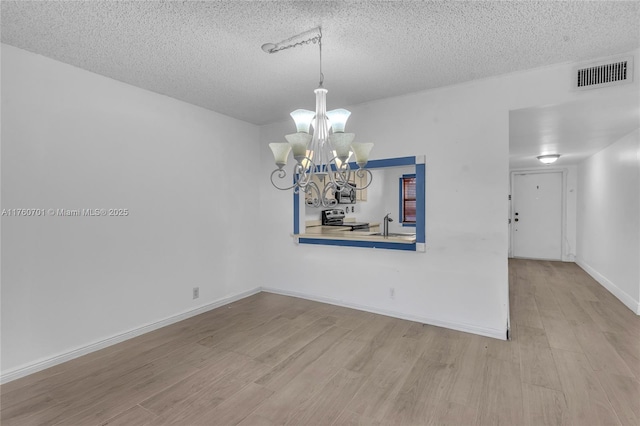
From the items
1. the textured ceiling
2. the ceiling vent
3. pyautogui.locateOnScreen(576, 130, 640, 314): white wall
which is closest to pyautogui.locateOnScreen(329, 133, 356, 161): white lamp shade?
the textured ceiling

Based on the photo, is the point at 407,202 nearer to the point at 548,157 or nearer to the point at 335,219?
the point at 335,219

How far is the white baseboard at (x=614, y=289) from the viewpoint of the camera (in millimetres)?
3737

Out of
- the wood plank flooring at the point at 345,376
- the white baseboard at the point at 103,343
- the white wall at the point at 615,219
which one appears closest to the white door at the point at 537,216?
the white wall at the point at 615,219

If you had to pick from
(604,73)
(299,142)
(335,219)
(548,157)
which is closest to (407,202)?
(335,219)

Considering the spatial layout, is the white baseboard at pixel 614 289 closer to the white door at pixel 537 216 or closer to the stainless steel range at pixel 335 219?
the white door at pixel 537 216

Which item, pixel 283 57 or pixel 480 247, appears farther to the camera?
pixel 480 247

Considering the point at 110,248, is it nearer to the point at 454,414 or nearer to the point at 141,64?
the point at 141,64

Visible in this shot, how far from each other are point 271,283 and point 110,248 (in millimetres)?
2206

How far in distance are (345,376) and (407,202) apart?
444cm

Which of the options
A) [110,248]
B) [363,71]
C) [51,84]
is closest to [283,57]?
[363,71]

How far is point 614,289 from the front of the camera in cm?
445

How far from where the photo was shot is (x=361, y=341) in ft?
9.88

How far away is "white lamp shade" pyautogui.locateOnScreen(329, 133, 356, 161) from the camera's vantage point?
2105mm

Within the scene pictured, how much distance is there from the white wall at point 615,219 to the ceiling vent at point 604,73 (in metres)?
1.74
